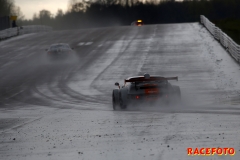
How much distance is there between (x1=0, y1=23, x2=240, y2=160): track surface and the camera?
10.1 meters

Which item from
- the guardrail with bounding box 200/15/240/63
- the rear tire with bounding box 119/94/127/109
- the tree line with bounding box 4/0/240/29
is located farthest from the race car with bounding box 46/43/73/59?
the tree line with bounding box 4/0/240/29

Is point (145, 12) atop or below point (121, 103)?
below

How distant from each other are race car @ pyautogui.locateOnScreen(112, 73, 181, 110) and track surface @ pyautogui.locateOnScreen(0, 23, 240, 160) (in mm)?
304

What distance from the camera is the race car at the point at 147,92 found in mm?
17000

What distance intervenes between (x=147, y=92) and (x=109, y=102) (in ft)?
13.2

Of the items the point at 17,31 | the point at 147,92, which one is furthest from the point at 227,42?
the point at 17,31

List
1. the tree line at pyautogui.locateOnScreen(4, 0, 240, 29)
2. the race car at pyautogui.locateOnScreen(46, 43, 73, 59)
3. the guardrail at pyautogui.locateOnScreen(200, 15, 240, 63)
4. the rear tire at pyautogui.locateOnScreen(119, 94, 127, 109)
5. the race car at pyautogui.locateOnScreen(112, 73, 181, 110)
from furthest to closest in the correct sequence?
the tree line at pyautogui.locateOnScreen(4, 0, 240, 29) → the race car at pyautogui.locateOnScreen(46, 43, 73, 59) → the guardrail at pyautogui.locateOnScreen(200, 15, 240, 63) → the rear tire at pyautogui.locateOnScreen(119, 94, 127, 109) → the race car at pyautogui.locateOnScreen(112, 73, 181, 110)

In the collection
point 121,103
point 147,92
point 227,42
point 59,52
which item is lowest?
point 59,52

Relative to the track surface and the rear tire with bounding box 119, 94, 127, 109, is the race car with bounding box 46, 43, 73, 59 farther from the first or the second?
the rear tire with bounding box 119, 94, 127, 109

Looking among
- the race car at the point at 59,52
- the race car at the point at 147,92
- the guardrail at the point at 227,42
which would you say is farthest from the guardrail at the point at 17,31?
the race car at the point at 147,92

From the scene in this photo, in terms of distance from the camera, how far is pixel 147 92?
17000 millimetres

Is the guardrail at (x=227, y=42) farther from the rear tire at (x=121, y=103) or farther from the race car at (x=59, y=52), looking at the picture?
the rear tire at (x=121, y=103)

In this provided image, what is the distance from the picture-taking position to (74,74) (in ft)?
106

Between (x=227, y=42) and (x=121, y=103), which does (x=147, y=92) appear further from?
(x=227, y=42)
